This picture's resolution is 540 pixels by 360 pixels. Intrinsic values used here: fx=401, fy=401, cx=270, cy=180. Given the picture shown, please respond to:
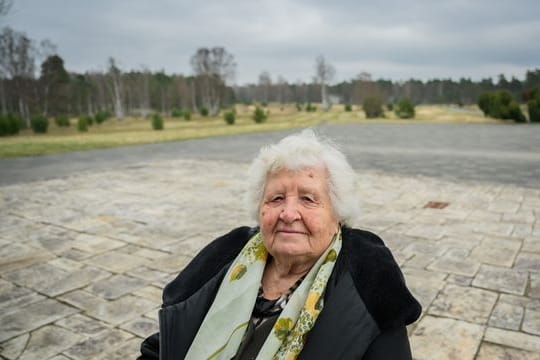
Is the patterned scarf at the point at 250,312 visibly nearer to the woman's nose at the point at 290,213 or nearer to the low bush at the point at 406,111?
the woman's nose at the point at 290,213

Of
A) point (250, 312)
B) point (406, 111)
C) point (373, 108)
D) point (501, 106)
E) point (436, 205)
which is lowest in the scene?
point (436, 205)

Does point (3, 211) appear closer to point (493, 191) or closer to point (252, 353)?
point (252, 353)

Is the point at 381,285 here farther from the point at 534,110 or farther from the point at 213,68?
the point at 213,68

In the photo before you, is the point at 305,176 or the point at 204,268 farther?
the point at 204,268

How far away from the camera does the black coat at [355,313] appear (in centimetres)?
129

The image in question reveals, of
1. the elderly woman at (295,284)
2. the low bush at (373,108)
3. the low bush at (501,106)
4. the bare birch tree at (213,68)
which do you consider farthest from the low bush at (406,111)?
the elderly woman at (295,284)

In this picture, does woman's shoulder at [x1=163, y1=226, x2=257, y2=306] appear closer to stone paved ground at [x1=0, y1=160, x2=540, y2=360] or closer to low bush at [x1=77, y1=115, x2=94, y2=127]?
stone paved ground at [x1=0, y1=160, x2=540, y2=360]

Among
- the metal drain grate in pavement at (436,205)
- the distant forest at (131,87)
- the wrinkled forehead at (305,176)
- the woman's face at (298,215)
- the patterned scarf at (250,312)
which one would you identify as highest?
the distant forest at (131,87)

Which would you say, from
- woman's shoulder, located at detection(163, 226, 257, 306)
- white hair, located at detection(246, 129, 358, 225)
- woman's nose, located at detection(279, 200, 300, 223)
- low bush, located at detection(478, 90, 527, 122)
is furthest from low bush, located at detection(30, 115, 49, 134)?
low bush, located at detection(478, 90, 527, 122)

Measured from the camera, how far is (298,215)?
5.19 ft

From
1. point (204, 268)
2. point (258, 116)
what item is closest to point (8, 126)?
point (258, 116)

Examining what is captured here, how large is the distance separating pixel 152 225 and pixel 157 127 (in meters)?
22.9

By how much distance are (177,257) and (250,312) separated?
111 inches

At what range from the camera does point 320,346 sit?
1.33 metres
